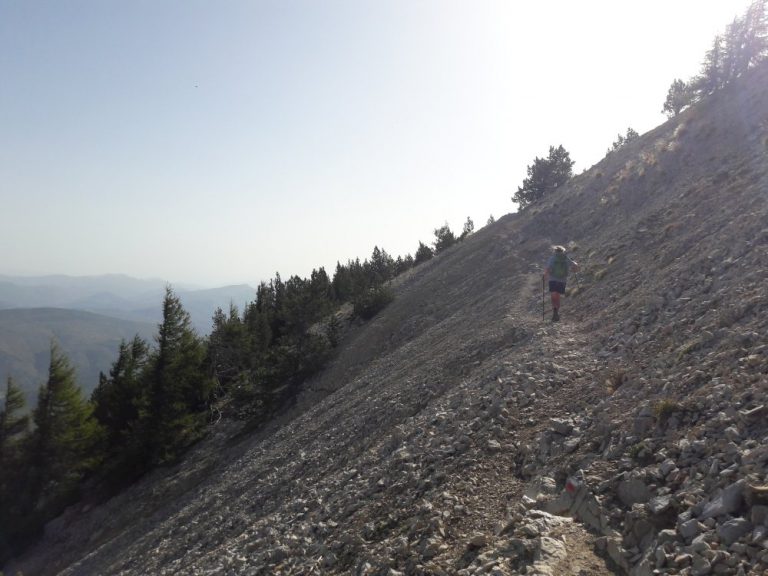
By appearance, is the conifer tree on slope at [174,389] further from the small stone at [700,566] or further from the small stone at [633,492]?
the small stone at [700,566]

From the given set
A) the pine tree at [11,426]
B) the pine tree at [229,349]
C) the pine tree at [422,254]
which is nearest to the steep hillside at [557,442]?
the pine tree at [11,426]

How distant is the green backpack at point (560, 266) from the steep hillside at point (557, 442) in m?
1.44

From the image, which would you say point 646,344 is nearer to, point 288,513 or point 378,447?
point 378,447

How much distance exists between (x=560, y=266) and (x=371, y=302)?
23.3m

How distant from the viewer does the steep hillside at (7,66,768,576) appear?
18.3 ft

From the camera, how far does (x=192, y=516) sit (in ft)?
55.2

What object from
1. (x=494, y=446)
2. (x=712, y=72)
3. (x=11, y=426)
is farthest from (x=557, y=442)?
(x=712, y=72)

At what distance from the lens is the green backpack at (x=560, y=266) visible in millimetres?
16203

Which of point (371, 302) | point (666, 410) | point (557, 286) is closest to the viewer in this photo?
point (666, 410)

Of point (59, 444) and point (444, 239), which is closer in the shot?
point (59, 444)

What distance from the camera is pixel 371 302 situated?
3834 cm

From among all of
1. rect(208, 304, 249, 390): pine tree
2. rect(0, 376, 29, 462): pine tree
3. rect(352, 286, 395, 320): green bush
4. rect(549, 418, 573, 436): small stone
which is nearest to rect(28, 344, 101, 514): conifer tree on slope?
rect(0, 376, 29, 462): pine tree

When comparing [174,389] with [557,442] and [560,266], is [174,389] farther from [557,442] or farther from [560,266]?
[557,442]

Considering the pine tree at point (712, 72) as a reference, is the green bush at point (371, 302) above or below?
below
